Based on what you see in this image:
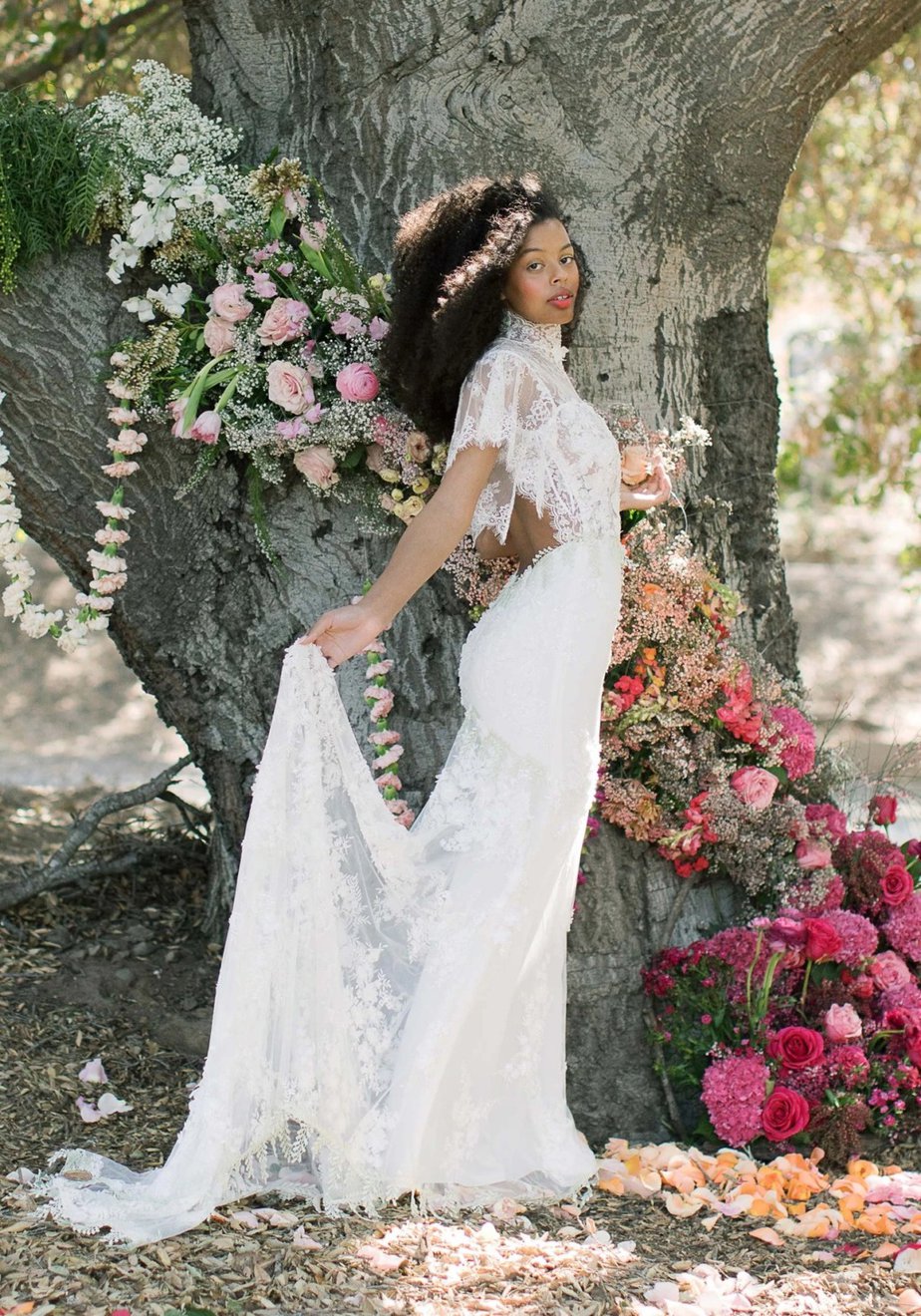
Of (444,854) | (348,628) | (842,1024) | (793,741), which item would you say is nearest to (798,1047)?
(842,1024)

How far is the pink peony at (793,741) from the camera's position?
4.02 metres

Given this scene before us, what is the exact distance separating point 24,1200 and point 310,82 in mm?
2965

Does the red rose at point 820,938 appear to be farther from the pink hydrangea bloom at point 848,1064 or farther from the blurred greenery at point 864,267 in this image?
the blurred greenery at point 864,267

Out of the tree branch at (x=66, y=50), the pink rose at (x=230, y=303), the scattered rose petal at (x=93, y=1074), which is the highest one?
the tree branch at (x=66, y=50)

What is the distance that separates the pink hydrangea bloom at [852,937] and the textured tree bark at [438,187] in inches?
14.1

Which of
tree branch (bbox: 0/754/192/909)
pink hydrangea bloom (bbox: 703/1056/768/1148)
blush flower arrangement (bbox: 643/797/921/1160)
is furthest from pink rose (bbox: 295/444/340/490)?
pink hydrangea bloom (bbox: 703/1056/768/1148)

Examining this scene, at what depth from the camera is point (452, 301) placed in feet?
10.6

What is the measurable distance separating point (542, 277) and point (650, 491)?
2.27ft

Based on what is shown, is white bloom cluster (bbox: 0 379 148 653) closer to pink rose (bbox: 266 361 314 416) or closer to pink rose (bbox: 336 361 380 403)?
pink rose (bbox: 266 361 314 416)

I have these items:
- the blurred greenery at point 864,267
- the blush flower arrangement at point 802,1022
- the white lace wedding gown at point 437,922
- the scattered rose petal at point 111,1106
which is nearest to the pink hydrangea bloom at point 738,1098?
the blush flower arrangement at point 802,1022

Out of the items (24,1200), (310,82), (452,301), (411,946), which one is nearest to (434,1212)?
(411,946)

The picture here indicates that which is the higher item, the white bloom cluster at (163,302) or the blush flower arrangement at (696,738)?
the white bloom cluster at (163,302)

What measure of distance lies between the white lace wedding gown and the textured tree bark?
1.82 feet

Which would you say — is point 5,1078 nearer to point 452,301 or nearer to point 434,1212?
point 434,1212
